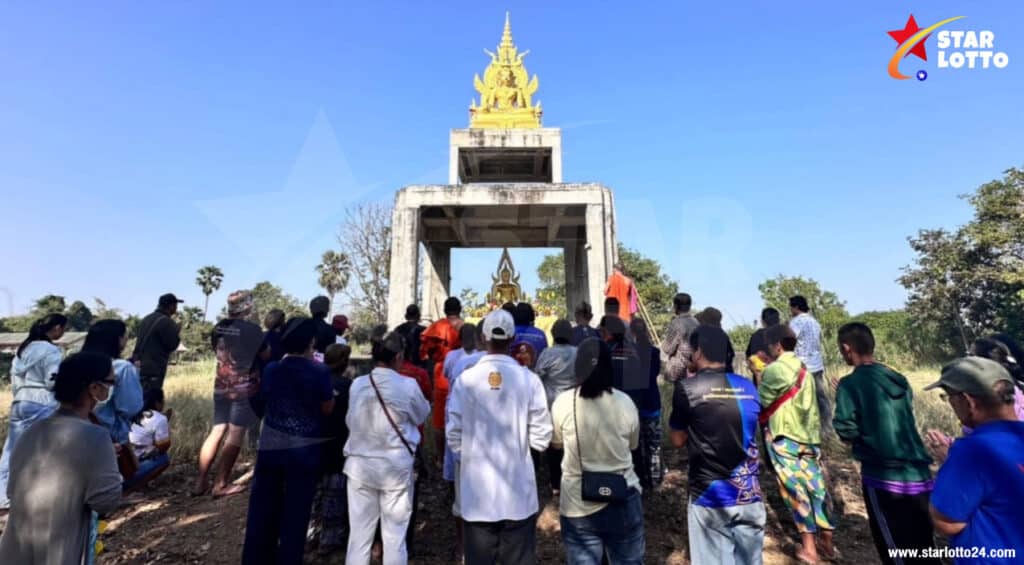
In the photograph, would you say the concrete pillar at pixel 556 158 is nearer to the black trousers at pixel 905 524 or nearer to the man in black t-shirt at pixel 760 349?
the man in black t-shirt at pixel 760 349

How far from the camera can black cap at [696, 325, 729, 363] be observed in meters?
2.90

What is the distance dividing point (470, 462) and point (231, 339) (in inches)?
131

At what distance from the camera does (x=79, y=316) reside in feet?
99.7

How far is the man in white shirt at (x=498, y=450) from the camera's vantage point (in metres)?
2.72

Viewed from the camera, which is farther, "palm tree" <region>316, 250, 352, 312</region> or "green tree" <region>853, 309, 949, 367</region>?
"palm tree" <region>316, 250, 352, 312</region>

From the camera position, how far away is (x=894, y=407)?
3035 mm

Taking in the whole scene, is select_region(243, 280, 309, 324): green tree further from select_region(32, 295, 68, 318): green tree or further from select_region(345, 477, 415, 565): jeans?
select_region(345, 477, 415, 565): jeans

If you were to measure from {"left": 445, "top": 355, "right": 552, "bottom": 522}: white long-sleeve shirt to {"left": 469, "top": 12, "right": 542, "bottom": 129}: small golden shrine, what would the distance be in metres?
13.2

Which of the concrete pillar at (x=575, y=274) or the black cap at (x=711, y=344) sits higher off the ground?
the concrete pillar at (x=575, y=274)

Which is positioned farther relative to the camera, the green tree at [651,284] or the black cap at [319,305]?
the green tree at [651,284]

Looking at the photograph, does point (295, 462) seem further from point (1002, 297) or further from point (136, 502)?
point (1002, 297)

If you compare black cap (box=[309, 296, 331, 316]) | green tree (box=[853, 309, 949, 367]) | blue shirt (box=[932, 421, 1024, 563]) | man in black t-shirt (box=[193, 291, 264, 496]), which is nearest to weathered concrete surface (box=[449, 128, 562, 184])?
black cap (box=[309, 296, 331, 316])

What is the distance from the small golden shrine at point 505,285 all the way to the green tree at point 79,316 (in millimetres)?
30642

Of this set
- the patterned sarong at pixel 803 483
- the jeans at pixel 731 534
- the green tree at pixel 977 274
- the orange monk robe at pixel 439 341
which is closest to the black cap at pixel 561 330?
the orange monk robe at pixel 439 341
